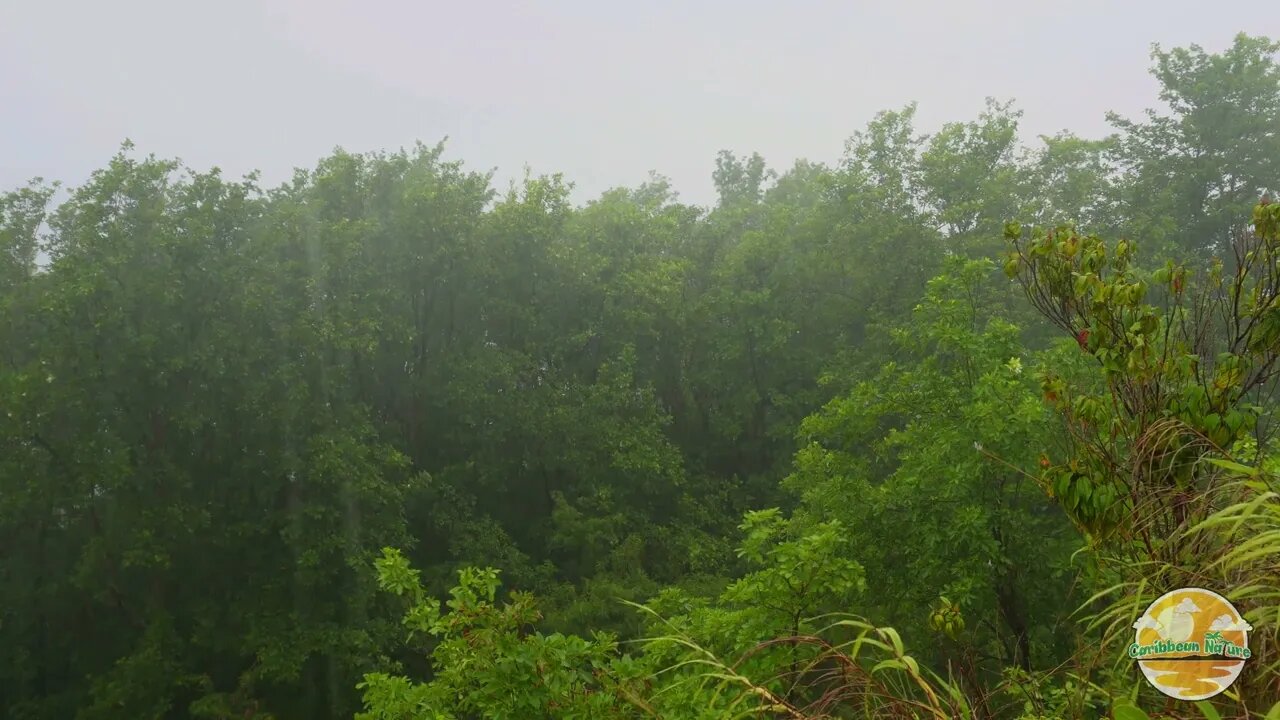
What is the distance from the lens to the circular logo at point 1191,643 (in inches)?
75.0

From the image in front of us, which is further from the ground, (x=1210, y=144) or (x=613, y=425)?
(x=1210, y=144)

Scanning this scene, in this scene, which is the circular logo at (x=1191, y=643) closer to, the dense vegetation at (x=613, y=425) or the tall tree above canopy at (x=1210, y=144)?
the dense vegetation at (x=613, y=425)

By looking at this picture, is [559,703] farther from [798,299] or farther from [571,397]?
[798,299]

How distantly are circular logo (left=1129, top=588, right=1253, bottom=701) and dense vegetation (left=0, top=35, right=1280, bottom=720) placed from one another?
8 cm

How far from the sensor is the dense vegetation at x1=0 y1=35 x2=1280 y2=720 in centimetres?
→ 313

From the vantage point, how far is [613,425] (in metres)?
18.8

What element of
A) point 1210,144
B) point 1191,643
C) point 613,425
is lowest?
point 1191,643

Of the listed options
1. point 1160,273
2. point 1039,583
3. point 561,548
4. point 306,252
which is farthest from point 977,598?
point 306,252

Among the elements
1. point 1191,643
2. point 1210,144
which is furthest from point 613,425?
point 1191,643

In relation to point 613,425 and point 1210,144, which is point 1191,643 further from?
point 1210,144

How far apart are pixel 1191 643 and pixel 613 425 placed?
55.5ft

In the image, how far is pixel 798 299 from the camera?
21.3 m

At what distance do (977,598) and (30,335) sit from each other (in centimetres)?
1552

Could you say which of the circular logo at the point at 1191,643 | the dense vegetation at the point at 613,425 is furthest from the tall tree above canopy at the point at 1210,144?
the circular logo at the point at 1191,643
